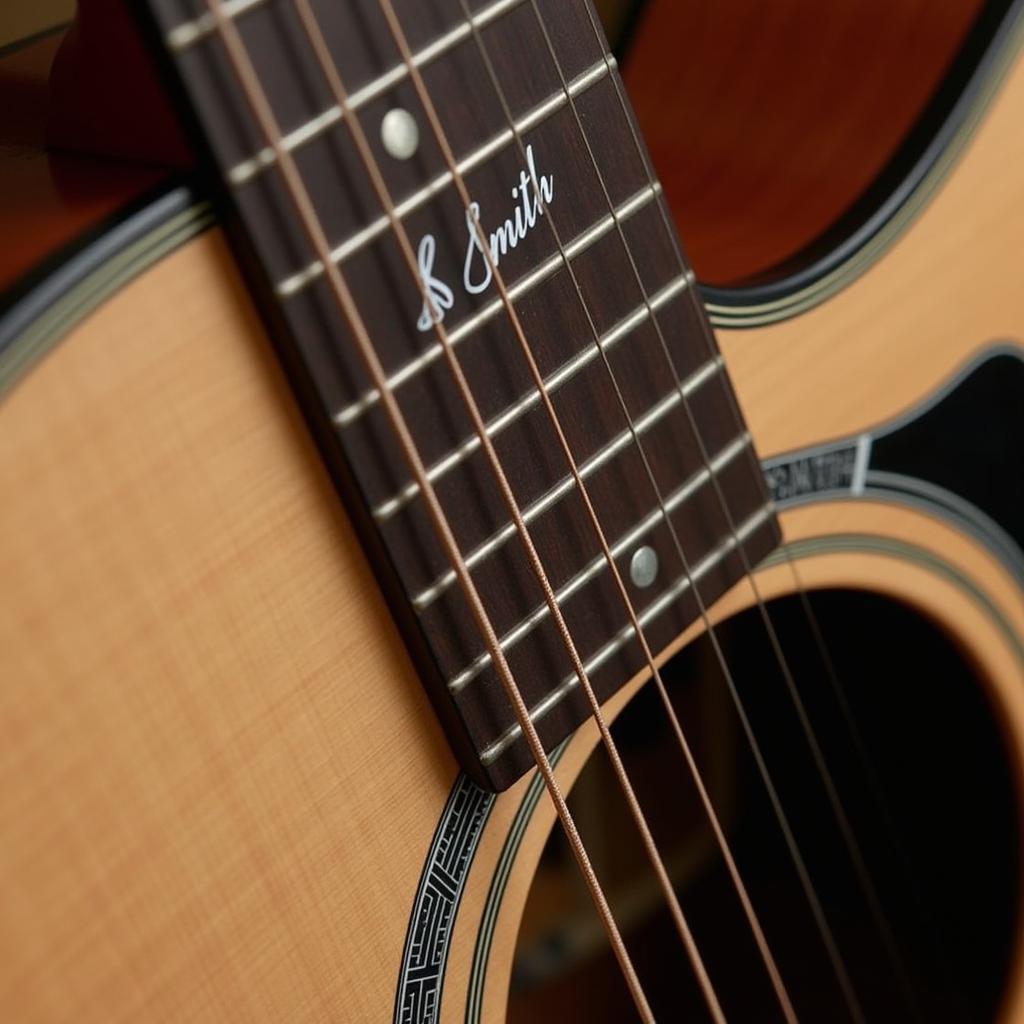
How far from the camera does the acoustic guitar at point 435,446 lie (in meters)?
0.33

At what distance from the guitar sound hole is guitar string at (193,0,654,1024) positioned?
25 centimetres

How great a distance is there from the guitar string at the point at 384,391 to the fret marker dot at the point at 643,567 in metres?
0.07

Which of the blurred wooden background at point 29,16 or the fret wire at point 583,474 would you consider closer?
the fret wire at point 583,474

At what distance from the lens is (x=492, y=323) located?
0.41m

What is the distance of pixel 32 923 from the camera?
0.32 m

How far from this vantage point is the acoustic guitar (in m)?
0.33

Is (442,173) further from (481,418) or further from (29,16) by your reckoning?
(29,16)

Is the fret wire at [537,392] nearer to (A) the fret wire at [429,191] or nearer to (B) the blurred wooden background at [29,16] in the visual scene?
(A) the fret wire at [429,191]

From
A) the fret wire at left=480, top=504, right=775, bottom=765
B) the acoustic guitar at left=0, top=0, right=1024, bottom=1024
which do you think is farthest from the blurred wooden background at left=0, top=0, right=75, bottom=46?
the fret wire at left=480, top=504, right=775, bottom=765

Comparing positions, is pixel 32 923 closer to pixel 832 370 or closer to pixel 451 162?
pixel 451 162

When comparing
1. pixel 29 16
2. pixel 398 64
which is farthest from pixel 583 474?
pixel 29 16

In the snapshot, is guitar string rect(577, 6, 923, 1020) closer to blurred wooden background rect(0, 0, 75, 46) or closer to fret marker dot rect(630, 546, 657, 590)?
fret marker dot rect(630, 546, 657, 590)

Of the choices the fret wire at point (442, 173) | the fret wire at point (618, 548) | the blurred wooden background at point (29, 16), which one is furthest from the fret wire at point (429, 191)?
the blurred wooden background at point (29, 16)

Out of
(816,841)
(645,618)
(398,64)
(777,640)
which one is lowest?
(816,841)
